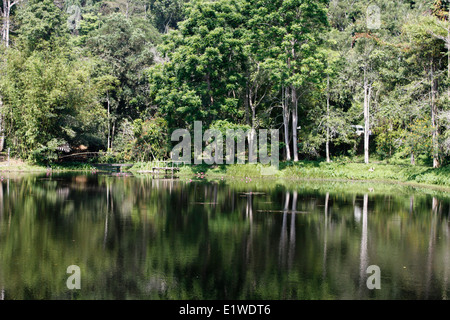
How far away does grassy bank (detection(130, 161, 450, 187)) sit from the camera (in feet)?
105

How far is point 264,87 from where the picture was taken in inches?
1671

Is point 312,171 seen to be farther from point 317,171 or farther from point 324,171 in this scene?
point 324,171

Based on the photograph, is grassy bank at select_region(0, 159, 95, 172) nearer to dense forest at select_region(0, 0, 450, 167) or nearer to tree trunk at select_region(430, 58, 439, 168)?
dense forest at select_region(0, 0, 450, 167)

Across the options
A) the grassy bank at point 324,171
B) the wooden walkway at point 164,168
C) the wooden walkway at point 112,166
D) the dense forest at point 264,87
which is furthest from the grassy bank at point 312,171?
the wooden walkway at point 112,166

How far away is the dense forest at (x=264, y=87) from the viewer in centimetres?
3272

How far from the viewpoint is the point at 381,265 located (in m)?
11.2

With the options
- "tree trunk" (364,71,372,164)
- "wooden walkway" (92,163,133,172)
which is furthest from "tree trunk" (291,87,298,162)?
"wooden walkway" (92,163,133,172)

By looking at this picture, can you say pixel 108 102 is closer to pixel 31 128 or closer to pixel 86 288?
pixel 31 128

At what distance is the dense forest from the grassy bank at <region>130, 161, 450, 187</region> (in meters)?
1.62

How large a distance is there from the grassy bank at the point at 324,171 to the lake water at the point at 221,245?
879 cm

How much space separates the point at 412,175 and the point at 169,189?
53.7 feet

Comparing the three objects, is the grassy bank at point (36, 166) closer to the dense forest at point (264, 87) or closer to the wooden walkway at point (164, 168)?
the dense forest at point (264, 87)
